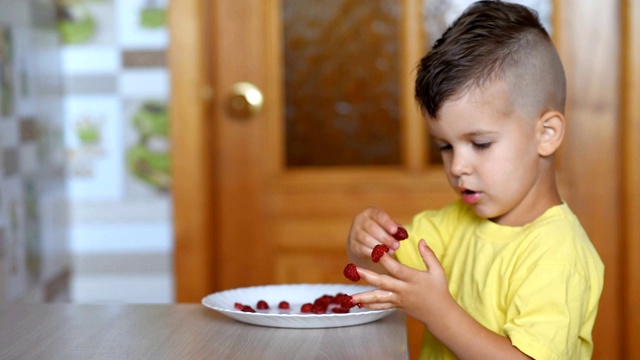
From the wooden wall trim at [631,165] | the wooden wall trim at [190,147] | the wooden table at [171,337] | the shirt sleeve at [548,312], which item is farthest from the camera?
the wooden wall trim at [190,147]

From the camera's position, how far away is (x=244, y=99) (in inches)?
100

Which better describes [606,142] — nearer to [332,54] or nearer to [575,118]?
[575,118]

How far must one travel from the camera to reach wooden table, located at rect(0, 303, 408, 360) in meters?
1.10

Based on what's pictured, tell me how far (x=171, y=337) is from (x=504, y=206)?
1.72 ft

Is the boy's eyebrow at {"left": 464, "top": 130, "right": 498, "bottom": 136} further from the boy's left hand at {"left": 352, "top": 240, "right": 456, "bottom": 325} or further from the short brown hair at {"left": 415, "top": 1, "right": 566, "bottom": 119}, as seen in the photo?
the boy's left hand at {"left": 352, "top": 240, "right": 456, "bottom": 325}

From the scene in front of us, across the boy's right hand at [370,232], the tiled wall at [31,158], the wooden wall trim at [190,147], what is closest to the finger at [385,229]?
the boy's right hand at [370,232]

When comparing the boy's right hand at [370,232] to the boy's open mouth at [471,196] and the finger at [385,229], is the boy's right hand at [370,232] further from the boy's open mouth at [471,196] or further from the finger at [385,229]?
the boy's open mouth at [471,196]

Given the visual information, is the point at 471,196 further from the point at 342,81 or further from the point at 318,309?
the point at 342,81

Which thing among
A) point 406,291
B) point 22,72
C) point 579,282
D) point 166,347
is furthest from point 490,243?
point 22,72

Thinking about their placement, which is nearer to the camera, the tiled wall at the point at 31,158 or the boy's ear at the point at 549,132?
the boy's ear at the point at 549,132

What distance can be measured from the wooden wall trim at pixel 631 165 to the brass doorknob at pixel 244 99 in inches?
36.6

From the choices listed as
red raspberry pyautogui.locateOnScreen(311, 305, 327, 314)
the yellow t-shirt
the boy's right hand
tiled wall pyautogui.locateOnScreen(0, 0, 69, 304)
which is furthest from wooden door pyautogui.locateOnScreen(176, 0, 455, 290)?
red raspberry pyautogui.locateOnScreen(311, 305, 327, 314)

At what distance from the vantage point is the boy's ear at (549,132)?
141 cm

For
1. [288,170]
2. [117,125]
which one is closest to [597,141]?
[288,170]
